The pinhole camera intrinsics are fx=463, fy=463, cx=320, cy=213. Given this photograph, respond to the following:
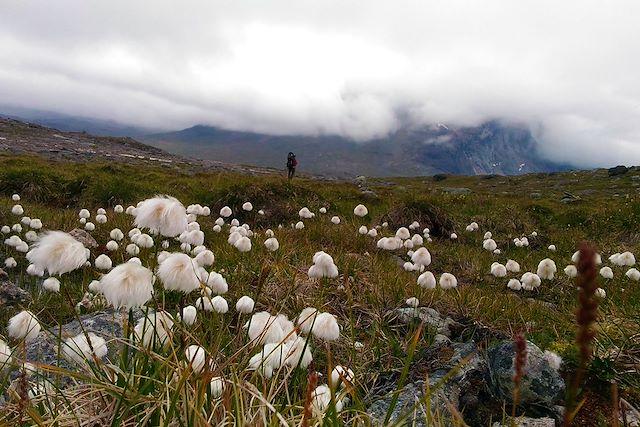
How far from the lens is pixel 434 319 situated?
5680 mm

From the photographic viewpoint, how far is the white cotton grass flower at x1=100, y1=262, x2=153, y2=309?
8.19 ft

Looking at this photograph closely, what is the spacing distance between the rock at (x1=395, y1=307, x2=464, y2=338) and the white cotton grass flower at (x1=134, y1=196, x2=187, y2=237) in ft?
11.5

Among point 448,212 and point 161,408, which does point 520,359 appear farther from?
point 448,212

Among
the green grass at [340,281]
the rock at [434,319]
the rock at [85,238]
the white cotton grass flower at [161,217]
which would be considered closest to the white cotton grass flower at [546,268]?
the green grass at [340,281]

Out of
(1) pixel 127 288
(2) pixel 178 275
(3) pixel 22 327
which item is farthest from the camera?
(3) pixel 22 327

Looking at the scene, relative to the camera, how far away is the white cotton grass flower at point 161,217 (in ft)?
9.11

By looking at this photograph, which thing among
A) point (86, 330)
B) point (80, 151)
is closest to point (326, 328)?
point (86, 330)

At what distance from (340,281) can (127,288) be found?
4.77 meters

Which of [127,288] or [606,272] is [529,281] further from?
[127,288]

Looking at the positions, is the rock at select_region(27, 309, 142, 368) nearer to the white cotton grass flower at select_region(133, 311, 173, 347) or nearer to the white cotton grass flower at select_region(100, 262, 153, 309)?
the white cotton grass flower at select_region(133, 311, 173, 347)

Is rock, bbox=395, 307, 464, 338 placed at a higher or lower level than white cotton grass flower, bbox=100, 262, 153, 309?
lower

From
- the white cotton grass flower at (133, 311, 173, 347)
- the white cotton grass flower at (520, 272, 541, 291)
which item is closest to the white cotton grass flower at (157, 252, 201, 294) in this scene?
the white cotton grass flower at (133, 311, 173, 347)

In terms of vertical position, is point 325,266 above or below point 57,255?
below

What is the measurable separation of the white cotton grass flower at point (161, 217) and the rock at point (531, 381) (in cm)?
283
